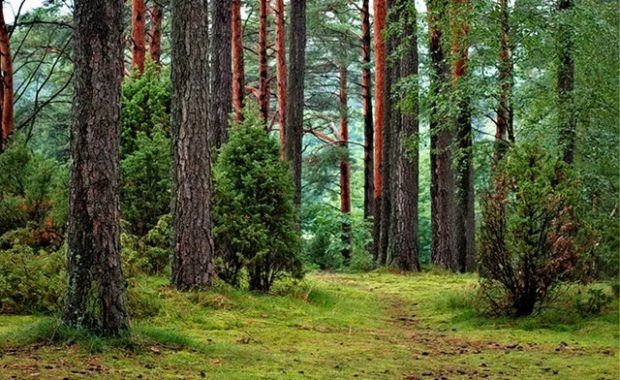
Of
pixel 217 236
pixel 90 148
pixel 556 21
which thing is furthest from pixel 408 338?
pixel 556 21

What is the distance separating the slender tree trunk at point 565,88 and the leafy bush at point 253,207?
361 centimetres

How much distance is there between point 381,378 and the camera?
19.9 feet

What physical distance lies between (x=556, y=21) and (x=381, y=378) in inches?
246

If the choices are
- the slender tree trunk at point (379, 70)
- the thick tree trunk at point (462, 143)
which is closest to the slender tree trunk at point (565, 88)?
the thick tree trunk at point (462, 143)

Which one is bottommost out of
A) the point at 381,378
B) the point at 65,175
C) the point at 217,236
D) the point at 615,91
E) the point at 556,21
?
the point at 381,378

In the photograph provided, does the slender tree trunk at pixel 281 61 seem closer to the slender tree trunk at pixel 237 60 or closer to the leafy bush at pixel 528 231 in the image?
the slender tree trunk at pixel 237 60

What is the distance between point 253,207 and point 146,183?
2313 millimetres

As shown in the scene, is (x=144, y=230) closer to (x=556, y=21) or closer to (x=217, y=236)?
(x=217, y=236)

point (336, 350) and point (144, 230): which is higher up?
point (144, 230)

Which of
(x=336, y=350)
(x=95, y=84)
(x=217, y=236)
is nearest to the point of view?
(x=95, y=84)

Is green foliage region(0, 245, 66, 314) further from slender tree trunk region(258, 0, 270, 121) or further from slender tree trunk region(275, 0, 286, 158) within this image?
slender tree trunk region(275, 0, 286, 158)

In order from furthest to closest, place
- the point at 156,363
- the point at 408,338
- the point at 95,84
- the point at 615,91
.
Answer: the point at 615,91, the point at 408,338, the point at 95,84, the point at 156,363

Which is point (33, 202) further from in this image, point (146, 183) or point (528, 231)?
point (528, 231)

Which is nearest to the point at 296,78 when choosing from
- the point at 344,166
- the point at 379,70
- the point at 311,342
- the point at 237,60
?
the point at 237,60
